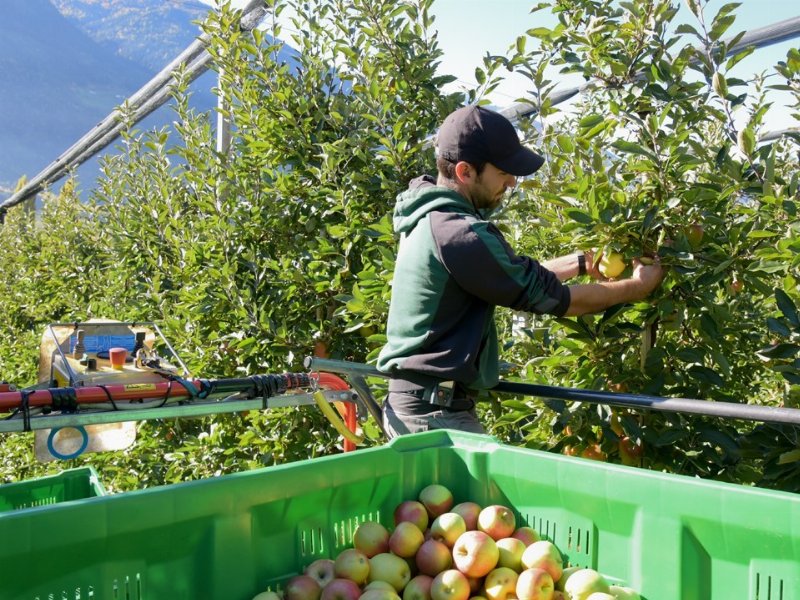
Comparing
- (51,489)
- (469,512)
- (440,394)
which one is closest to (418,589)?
(469,512)

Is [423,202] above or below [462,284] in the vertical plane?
above

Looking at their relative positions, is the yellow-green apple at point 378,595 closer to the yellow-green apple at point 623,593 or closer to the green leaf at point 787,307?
the yellow-green apple at point 623,593

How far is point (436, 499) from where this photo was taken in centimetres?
154

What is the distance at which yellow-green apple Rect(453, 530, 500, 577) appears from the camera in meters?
1.36

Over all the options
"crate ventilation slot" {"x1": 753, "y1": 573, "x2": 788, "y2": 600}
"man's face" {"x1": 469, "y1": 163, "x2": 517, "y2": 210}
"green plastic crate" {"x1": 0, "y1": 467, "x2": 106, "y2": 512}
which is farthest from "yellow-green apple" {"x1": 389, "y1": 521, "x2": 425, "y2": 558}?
"green plastic crate" {"x1": 0, "y1": 467, "x2": 106, "y2": 512}

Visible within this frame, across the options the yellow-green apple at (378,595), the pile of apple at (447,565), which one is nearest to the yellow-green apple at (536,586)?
the pile of apple at (447,565)

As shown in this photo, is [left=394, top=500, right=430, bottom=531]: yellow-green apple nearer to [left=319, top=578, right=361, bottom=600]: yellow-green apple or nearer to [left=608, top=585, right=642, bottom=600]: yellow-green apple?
[left=319, top=578, right=361, bottom=600]: yellow-green apple

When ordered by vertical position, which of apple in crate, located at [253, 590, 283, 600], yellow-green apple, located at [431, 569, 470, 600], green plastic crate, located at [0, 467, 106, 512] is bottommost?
green plastic crate, located at [0, 467, 106, 512]

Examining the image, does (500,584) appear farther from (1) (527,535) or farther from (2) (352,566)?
(2) (352,566)

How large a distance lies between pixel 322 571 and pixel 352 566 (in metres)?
0.06

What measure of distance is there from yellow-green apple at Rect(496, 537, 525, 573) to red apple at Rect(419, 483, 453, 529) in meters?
0.16

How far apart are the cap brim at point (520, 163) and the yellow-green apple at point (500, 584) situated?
3.78ft

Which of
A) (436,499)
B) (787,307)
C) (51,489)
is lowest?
(51,489)

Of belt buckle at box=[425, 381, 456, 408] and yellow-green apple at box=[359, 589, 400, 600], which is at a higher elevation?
belt buckle at box=[425, 381, 456, 408]
